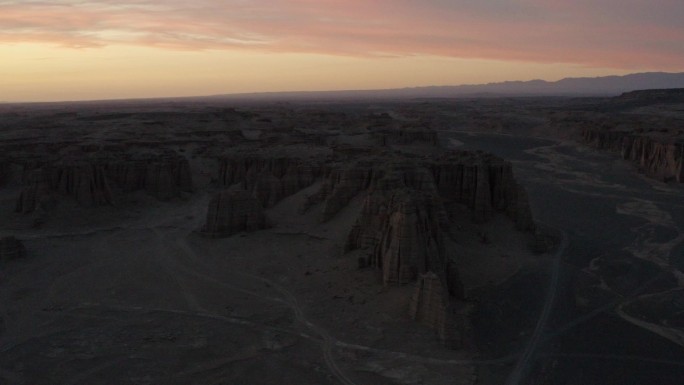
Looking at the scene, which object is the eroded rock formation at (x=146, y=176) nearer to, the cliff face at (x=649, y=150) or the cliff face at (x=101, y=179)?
the cliff face at (x=101, y=179)

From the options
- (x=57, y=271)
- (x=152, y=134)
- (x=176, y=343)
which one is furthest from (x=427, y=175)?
(x=152, y=134)

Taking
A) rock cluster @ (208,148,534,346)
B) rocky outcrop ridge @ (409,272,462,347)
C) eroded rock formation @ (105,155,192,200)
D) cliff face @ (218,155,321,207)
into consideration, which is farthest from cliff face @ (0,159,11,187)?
rocky outcrop ridge @ (409,272,462,347)

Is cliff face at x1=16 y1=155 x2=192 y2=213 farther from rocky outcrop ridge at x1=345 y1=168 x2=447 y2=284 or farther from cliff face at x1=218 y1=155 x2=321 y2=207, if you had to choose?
rocky outcrop ridge at x1=345 y1=168 x2=447 y2=284

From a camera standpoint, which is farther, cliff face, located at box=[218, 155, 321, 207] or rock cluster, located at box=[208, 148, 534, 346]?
cliff face, located at box=[218, 155, 321, 207]

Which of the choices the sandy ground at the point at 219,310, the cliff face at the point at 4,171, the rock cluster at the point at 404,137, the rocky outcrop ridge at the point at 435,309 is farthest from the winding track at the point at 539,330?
the rock cluster at the point at 404,137

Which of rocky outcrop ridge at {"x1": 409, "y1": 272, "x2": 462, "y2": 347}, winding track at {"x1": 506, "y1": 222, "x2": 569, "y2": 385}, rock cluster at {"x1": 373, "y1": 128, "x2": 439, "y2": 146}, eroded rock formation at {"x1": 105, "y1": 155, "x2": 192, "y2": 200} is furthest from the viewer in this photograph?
rock cluster at {"x1": 373, "y1": 128, "x2": 439, "y2": 146}

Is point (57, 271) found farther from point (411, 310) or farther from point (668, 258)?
point (668, 258)

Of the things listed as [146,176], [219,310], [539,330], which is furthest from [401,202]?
[146,176]
